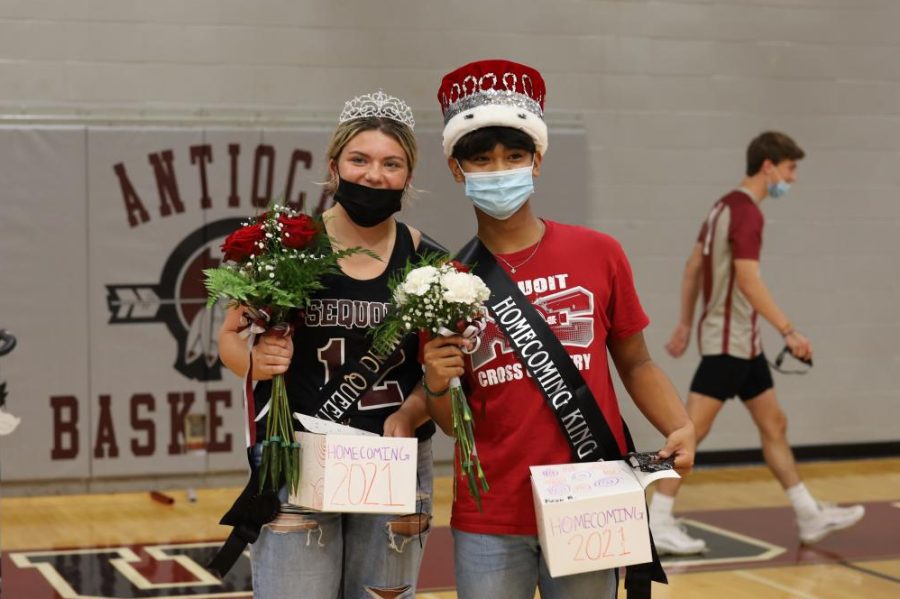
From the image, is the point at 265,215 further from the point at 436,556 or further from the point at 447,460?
the point at 447,460

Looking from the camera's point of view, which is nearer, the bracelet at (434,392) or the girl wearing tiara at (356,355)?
the bracelet at (434,392)

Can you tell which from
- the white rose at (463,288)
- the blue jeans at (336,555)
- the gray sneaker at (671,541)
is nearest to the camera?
the white rose at (463,288)

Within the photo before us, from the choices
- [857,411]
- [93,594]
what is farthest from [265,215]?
[857,411]

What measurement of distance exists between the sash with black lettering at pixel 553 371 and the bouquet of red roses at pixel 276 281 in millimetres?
362

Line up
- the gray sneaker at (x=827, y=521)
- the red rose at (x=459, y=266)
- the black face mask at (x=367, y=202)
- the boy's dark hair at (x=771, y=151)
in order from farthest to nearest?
the boy's dark hair at (x=771, y=151), the gray sneaker at (x=827, y=521), the black face mask at (x=367, y=202), the red rose at (x=459, y=266)

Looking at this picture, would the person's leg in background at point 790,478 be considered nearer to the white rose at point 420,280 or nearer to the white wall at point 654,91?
the white wall at point 654,91

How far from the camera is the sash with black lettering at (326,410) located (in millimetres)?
2740

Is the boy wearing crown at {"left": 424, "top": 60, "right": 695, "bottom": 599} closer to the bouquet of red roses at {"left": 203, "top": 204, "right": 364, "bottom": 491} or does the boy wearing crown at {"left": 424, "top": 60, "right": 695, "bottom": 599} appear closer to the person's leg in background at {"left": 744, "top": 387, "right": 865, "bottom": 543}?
the bouquet of red roses at {"left": 203, "top": 204, "right": 364, "bottom": 491}

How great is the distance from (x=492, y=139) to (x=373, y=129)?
324mm

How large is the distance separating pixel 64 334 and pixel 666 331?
385 centimetres

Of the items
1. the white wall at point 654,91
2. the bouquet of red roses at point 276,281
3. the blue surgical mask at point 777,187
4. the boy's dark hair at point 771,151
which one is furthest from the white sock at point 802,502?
the bouquet of red roses at point 276,281

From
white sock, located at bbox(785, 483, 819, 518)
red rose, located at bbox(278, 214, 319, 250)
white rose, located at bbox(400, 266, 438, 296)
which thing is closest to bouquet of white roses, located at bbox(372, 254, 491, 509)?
white rose, located at bbox(400, 266, 438, 296)

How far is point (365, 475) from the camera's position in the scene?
2.67 metres

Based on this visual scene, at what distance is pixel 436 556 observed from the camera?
5.96m
